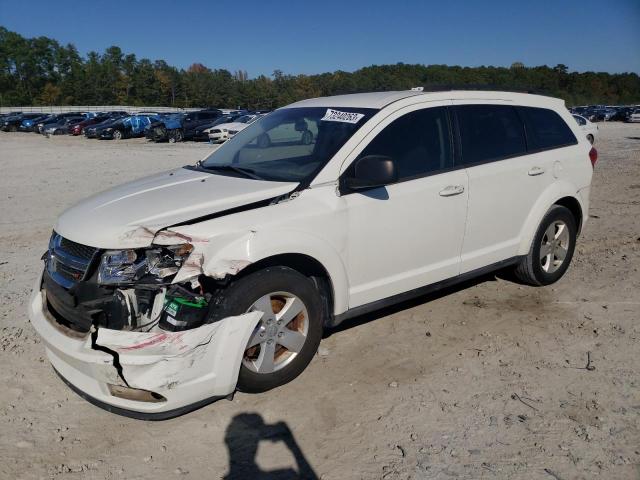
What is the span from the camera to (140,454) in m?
2.93

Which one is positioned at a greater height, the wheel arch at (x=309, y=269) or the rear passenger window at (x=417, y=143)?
the rear passenger window at (x=417, y=143)

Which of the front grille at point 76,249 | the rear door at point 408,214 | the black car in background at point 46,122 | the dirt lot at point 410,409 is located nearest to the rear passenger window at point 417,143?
the rear door at point 408,214

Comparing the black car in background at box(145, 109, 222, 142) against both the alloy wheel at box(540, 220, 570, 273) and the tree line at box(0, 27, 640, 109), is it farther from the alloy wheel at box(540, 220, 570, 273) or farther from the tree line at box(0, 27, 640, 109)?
the tree line at box(0, 27, 640, 109)

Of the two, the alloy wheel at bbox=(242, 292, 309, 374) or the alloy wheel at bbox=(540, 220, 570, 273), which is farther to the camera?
the alloy wheel at bbox=(540, 220, 570, 273)

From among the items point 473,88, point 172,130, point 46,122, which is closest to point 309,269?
point 473,88

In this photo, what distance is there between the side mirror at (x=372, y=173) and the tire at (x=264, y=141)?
3.45 ft

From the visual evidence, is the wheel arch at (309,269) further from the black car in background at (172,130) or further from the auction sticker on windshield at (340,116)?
the black car in background at (172,130)

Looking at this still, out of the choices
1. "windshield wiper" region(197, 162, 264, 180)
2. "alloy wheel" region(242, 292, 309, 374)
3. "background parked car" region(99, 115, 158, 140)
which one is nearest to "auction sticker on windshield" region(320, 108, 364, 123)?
"windshield wiper" region(197, 162, 264, 180)

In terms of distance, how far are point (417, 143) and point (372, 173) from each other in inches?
29.9

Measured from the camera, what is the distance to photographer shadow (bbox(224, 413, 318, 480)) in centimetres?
275

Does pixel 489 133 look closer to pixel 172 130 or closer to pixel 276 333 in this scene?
pixel 276 333

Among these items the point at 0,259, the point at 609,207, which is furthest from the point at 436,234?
the point at 609,207

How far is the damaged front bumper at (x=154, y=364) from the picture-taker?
282cm

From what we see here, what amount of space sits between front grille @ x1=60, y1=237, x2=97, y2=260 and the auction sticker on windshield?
6.40ft
